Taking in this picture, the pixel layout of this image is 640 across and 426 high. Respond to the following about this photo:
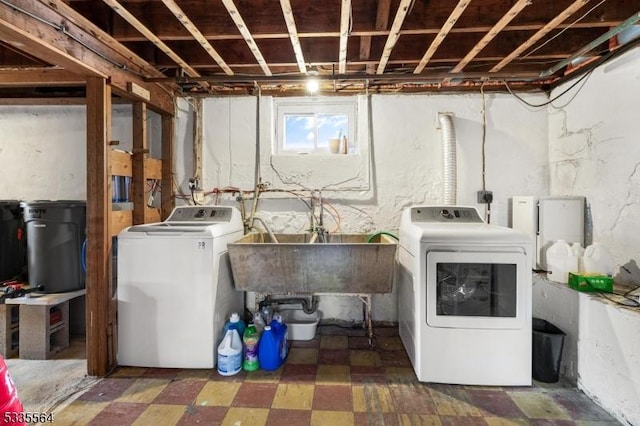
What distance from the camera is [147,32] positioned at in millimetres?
1968

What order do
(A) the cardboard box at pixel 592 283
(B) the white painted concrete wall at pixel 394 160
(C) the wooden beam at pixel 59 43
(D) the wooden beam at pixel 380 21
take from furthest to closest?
(B) the white painted concrete wall at pixel 394 160 < (A) the cardboard box at pixel 592 283 < (D) the wooden beam at pixel 380 21 < (C) the wooden beam at pixel 59 43

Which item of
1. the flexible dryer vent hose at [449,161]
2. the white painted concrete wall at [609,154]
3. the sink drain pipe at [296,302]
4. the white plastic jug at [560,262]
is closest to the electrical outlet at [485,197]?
the flexible dryer vent hose at [449,161]

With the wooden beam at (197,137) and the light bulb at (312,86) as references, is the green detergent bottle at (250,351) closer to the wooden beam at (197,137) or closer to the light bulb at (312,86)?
the wooden beam at (197,137)

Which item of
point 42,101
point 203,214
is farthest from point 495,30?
point 42,101

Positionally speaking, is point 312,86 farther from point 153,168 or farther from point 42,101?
point 42,101

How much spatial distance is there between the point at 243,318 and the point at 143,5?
238 centimetres

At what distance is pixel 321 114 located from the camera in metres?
3.12

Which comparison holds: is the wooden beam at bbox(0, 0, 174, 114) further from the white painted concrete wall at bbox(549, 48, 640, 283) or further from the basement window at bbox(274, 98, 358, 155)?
the white painted concrete wall at bbox(549, 48, 640, 283)

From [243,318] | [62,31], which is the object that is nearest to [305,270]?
[243,318]

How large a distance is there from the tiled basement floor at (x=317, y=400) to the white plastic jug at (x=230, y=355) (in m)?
0.06

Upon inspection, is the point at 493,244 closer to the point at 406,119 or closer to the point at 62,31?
the point at 406,119

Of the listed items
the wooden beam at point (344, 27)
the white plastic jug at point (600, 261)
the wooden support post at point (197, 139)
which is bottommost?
the white plastic jug at point (600, 261)

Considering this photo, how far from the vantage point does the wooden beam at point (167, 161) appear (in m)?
2.99

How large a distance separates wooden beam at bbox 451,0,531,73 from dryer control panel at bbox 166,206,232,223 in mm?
2114
